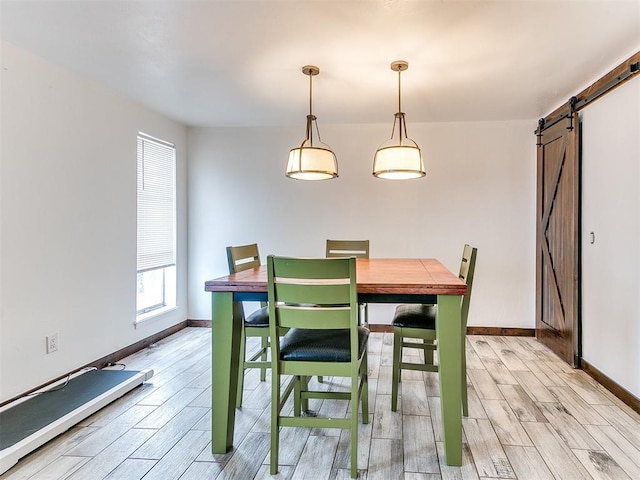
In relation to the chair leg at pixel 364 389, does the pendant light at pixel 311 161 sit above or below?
above

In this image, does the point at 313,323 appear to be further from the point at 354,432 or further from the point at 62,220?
the point at 62,220

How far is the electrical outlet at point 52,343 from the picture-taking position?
104 inches

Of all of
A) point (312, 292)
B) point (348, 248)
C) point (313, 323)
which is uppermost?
point (348, 248)

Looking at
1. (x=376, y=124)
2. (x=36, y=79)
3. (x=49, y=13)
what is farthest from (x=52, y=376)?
(x=376, y=124)

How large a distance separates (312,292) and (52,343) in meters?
2.13

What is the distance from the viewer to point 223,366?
1.91 meters

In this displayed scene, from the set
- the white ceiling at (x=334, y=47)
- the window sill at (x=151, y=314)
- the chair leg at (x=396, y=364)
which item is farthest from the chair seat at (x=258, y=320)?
the white ceiling at (x=334, y=47)

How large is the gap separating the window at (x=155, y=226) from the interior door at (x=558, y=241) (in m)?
3.83

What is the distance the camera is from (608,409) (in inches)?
94.3

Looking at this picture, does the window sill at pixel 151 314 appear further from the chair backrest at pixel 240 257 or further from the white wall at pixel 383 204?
the chair backrest at pixel 240 257

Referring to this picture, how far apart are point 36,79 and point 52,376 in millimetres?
2028

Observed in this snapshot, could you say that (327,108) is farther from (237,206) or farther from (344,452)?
(344,452)

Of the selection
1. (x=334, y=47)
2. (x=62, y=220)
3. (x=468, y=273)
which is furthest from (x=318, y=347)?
(x=62, y=220)

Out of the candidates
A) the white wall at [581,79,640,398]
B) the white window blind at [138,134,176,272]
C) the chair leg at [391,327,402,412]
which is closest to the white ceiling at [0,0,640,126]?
the white wall at [581,79,640,398]
